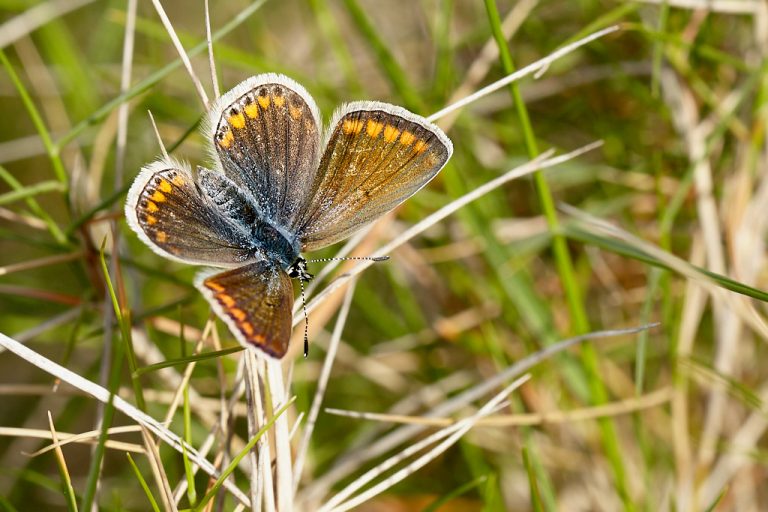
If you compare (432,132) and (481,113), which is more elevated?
(481,113)

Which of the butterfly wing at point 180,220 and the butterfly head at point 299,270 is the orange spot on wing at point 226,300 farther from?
the butterfly head at point 299,270

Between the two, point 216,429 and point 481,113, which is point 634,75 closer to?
point 481,113

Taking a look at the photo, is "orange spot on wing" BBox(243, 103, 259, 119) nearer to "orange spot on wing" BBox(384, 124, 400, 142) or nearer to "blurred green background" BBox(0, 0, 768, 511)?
"blurred green background" BBox(0, 0, 768, 511)

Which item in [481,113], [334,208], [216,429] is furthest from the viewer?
[481,113]

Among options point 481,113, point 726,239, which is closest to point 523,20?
point 481,113

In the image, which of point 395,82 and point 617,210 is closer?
point 395,82

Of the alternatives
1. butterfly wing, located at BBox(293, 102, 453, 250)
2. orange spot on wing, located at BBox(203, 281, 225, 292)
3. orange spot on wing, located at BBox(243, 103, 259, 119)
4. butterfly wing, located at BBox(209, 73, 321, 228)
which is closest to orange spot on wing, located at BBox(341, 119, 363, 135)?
butterfly wing, located at BBox(293, 102, 453, 250)

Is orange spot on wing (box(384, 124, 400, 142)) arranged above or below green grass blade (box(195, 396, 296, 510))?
above

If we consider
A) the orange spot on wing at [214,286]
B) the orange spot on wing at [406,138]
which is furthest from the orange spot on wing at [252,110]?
the orange spot on wing at [214,286]
